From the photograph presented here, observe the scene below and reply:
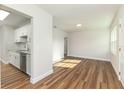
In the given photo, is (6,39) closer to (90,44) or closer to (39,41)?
(39,41)

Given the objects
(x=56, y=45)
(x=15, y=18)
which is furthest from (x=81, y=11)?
(x=56, y=45)

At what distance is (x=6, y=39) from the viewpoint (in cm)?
590

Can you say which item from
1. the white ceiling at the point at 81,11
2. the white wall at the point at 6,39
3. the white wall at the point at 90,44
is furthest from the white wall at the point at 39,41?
the white wall at the point at 90,44

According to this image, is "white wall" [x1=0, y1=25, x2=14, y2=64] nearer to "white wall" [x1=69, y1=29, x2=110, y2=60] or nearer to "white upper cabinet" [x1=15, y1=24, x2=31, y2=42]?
"white upper cabinet" [x1=15, y1=24, x2=31, y2=42]

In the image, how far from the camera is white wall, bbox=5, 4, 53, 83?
116 inches

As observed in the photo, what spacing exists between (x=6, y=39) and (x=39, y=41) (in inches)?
141

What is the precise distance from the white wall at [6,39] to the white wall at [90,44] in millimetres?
4828

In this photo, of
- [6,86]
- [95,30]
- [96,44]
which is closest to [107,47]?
[96,44]

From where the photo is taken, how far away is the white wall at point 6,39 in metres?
5.86

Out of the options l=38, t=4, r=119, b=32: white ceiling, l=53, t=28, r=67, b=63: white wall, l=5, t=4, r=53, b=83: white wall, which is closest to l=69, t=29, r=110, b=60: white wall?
l=53, t=28, r=67, b=63: white wall

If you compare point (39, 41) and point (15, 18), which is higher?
point (15, 18)

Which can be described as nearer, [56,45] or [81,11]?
[81,11]

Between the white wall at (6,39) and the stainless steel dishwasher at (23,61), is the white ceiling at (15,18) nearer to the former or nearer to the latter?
the white wall at (6,39)
